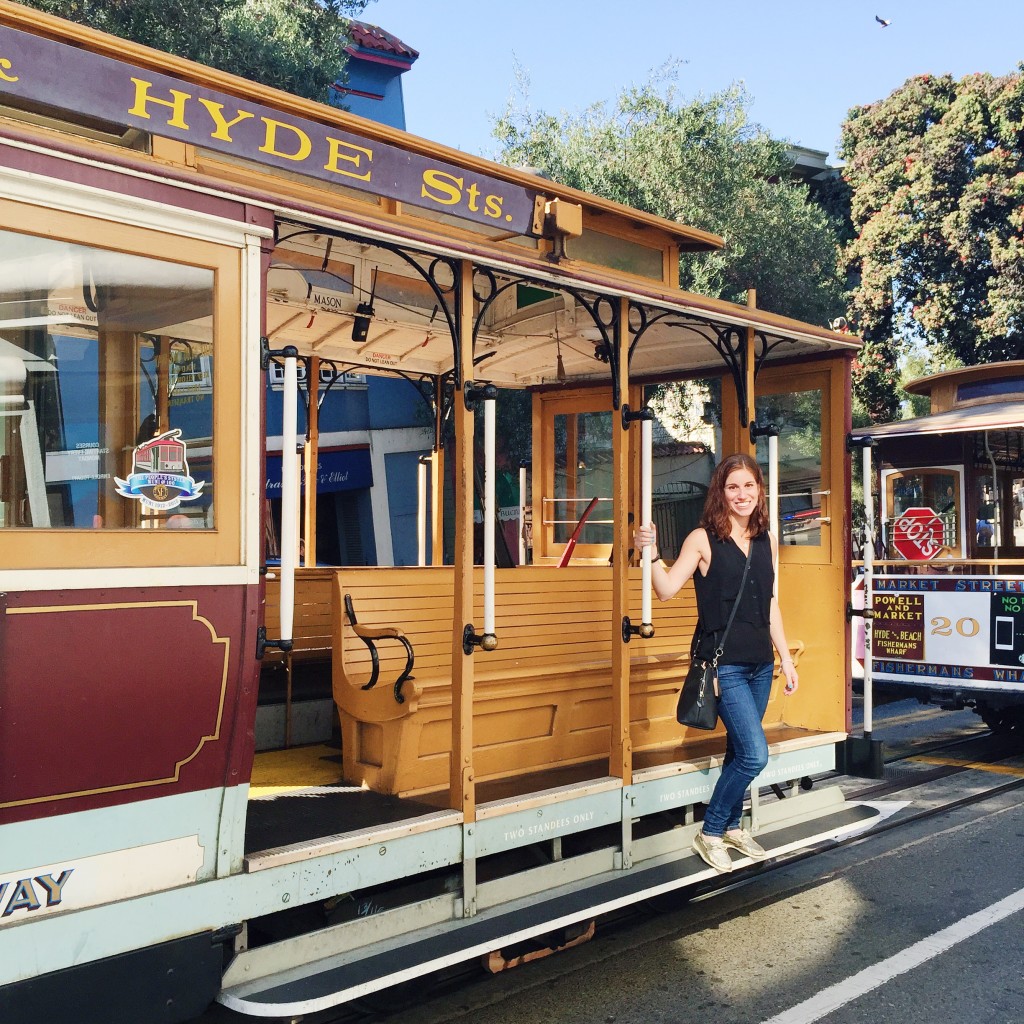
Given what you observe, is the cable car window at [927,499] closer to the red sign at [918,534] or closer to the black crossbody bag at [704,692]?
the red sign at [918,534]

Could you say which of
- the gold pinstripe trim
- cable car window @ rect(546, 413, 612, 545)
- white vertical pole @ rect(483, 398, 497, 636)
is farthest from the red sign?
the gold pinstripe trim

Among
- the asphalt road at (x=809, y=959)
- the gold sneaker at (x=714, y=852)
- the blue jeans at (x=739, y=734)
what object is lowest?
the asphalt road at (x=809, y=959)

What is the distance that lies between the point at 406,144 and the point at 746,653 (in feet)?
7.84

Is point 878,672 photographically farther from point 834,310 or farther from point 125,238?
point 834,310

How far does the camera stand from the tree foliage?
55.6 feet

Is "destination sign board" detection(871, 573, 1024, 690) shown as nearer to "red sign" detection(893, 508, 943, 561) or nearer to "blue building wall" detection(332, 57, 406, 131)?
"red sign" detection(893, 508, 943, 561)

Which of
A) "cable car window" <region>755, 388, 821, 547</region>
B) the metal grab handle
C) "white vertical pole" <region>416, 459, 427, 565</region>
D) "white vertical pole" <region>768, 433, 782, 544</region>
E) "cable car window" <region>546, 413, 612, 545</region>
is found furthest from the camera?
"white vertical pole" <region>416, 459, 427, 565</region>

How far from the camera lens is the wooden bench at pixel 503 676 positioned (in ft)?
13.8

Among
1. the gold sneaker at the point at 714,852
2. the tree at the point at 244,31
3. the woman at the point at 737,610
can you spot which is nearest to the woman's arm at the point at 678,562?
the woman at the point at 737,610

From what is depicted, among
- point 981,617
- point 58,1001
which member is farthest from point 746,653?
point 981,617

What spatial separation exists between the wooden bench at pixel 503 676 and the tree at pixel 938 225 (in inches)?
574

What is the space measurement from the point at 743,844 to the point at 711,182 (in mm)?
14352

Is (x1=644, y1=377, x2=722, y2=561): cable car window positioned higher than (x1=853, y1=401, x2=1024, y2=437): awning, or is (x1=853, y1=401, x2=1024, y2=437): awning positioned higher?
(x1=853, y1=401, x2=1024, y2=437): awning

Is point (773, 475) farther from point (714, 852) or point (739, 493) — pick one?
point (714, 852)
